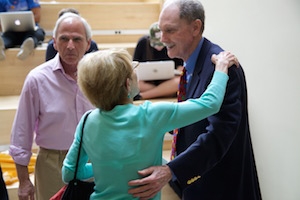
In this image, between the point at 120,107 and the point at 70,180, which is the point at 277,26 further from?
the point at 70,180

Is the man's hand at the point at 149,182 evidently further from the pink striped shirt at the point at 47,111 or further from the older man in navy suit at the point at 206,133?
the pink striped shirt at the point at 47,111

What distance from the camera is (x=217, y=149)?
1.22 m

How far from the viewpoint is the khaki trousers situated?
1686 millimetres

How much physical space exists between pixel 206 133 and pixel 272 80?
100 cm

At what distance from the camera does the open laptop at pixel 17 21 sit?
11.6 feet

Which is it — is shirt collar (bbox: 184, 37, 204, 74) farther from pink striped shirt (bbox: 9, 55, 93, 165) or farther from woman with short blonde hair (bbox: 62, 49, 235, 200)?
pink striped shirt (bbox: 9, 55, 93, 165)

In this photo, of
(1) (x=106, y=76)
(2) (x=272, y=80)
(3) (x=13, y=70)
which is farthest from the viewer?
(3) (x=13, y=70)

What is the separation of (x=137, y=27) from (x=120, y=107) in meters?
3.31

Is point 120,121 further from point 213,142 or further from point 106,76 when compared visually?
point 213,142

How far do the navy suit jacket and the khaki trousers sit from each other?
0.63 metres

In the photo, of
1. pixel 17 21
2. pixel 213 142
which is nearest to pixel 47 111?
pixel 213 142

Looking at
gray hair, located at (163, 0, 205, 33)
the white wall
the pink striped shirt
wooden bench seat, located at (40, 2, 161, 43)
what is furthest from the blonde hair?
wooden bench seat, located at (40, 2, 161, 43)

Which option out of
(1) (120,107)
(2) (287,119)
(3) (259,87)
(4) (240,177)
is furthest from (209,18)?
(1) (120,107)

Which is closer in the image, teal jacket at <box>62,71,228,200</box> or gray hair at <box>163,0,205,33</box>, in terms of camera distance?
teal jacket at <box>62,71,228,200</box>
